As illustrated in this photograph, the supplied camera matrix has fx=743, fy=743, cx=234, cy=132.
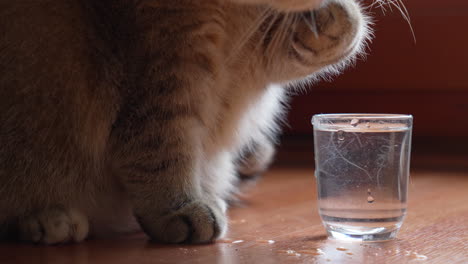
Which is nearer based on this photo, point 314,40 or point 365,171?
point 365,171

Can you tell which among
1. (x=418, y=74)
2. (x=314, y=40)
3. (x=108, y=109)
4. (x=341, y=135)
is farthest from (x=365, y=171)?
(x=418, y=74)

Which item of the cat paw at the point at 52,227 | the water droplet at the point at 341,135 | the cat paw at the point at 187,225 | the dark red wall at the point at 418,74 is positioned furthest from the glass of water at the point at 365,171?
the dark red wall at the point at 418,74

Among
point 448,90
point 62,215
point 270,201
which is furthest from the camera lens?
point 448,90


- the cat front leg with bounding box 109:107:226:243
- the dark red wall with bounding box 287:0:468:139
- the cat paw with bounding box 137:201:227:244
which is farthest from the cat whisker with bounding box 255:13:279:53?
the dark red wall with bounding box 287:0:468:139

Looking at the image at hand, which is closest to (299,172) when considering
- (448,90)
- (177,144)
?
(448,90)

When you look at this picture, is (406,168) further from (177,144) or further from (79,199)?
(79,199)

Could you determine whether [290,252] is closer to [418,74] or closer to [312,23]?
[312,23]

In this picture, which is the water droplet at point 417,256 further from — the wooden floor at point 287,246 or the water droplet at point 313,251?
the water droplet at point 313,251
